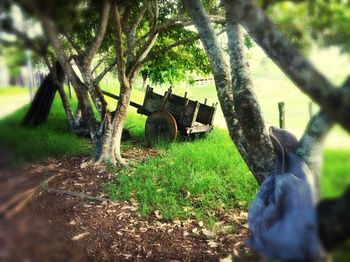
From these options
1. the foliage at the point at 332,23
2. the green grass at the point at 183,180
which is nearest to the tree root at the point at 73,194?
the green grass at the point at 183,180

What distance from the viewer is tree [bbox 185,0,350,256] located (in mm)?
1290

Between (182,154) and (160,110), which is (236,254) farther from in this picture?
(160,110)

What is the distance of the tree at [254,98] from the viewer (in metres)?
1.29

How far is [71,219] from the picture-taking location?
A: 5.65 m

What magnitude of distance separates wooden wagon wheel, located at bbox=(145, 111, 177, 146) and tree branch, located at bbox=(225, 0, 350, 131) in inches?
309

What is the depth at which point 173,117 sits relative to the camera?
35.7 feet

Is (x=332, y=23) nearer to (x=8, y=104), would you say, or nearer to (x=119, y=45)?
(x=8, y=104)

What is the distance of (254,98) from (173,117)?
7.10m

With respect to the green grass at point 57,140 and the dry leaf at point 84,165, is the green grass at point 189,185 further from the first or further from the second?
the green grass at point 57,140

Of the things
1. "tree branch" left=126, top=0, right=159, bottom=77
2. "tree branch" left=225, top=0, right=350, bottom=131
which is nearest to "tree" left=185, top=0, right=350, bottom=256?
"tree branch" left=225, top=0, right=350, bottom=131

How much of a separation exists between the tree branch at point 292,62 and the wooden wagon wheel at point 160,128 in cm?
786

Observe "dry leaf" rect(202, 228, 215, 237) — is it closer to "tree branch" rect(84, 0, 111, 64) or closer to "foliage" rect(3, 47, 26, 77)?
"foliage" rect(3, 47, 26, 77)

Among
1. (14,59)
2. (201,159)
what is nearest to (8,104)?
(14,59)

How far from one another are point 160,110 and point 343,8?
9.59m
